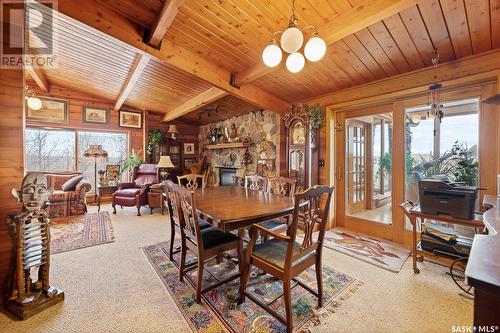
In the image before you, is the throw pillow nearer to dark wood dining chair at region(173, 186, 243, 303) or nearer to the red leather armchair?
the red leather armchair

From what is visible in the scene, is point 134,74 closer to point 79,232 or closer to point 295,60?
point 79,232

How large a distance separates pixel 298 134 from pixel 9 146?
3599 mm

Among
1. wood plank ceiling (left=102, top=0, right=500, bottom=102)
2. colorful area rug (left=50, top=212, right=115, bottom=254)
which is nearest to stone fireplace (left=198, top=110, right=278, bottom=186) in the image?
wood plank ceiling (left=102, top=0, right=500, bottom=102)

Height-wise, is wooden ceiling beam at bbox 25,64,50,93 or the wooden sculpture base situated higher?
wooden ceiling beam at bbox 25,64,50,93

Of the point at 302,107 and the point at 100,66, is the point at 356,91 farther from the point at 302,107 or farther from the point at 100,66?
the point at 100,66

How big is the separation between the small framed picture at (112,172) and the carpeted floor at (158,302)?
3.69 metres

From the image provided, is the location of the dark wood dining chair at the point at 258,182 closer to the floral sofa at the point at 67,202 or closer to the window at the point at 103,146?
the floral sofa at the point at 67,202

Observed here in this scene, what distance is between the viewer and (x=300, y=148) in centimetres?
378

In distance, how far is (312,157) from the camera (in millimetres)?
3684

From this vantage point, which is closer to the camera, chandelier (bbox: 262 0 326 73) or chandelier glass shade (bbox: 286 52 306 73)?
chandelier (bbox: 262 0 326 73)

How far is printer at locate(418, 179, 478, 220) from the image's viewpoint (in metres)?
1.94

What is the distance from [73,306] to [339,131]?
4064 millimetres

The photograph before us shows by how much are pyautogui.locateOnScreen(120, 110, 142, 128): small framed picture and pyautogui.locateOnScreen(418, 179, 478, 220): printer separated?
680 cm

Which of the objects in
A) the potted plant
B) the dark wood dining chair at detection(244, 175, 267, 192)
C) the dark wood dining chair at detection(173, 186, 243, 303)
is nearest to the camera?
the dark wood dining chair at detection(173, 186, 243, 303)
